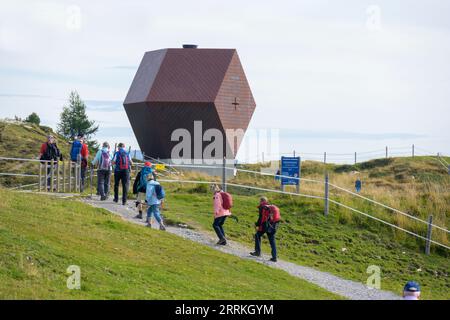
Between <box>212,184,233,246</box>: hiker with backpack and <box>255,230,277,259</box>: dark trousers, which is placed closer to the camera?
<box>255,230,277,259</box>: dark trousers

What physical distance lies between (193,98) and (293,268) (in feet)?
69.8

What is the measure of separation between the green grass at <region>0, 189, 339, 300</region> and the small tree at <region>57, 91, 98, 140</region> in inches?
1329

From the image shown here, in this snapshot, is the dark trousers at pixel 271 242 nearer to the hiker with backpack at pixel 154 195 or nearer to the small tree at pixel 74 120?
the hiker with backpack at pixel 154 195

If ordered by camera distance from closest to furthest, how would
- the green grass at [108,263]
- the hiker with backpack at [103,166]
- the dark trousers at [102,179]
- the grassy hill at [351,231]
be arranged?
1. the green grass at [108,263]
2. the grassy hill at [351,231]
3. the hiker with backpack at [103,166]
4. the dark trousers at [102,179]

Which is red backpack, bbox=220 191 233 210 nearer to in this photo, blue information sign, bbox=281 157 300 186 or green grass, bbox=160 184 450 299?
green grass, bbox=160 184 450 299

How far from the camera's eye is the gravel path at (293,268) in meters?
19.9

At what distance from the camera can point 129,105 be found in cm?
4622

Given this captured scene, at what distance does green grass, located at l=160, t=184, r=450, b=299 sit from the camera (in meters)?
23.3

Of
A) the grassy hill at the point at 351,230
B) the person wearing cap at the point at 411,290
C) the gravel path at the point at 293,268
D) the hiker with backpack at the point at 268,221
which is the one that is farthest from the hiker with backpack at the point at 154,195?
the person wearing cap at the point at 411,290

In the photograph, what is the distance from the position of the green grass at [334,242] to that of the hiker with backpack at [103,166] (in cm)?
189

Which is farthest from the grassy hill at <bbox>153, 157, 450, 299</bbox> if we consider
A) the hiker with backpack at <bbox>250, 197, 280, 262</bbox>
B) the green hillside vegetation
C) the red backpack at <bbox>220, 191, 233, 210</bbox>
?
the green hillside vegetation
